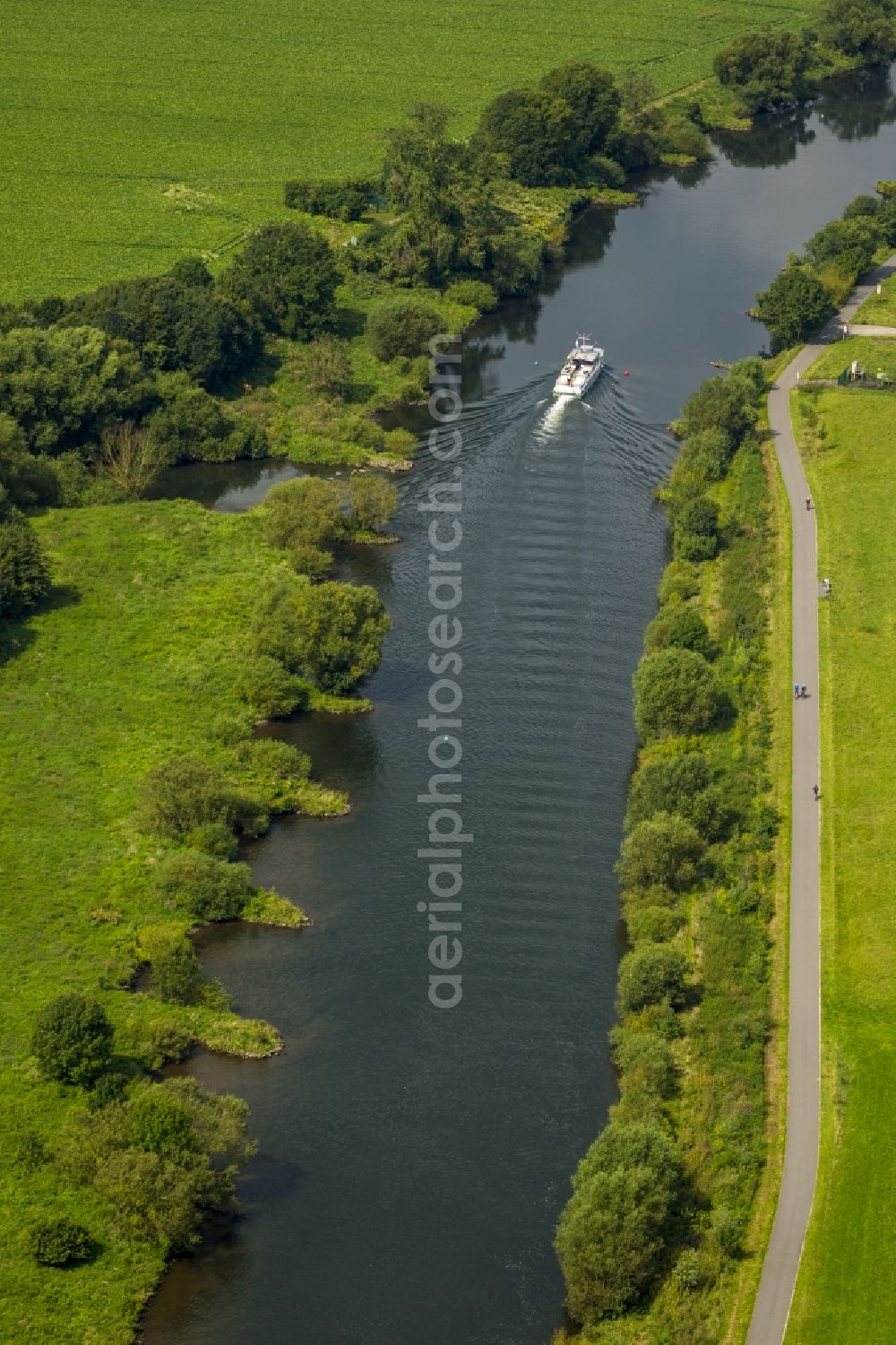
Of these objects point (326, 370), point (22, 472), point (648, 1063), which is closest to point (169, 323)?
point (326, 370)

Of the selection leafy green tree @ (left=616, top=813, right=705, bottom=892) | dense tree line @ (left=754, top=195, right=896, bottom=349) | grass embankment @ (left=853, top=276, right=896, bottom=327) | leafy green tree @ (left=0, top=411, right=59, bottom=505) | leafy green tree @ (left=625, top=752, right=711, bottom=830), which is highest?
dense tree line @ (left=754, top=195, right=896, bottom=349)

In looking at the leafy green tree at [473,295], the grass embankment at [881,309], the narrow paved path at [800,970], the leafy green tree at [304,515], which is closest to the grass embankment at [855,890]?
the narrow paved path at [800,970]

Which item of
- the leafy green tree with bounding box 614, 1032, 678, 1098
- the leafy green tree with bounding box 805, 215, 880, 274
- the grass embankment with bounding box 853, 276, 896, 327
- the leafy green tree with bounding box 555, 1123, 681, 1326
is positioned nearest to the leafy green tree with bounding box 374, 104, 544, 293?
the leafy green tree with bounding box 805, 215, 880, 274

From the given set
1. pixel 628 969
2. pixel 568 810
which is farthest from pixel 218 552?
pixel 628 969

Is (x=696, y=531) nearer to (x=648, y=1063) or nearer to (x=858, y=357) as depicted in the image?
(x=858, y=357)

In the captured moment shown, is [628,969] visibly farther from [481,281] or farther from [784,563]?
[481,281]

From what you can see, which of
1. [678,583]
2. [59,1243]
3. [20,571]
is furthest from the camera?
[678,583]

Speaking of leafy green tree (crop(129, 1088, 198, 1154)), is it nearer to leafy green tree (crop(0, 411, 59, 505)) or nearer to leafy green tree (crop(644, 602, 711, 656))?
leafy green tree (crop(644, 602, 711, 656))
